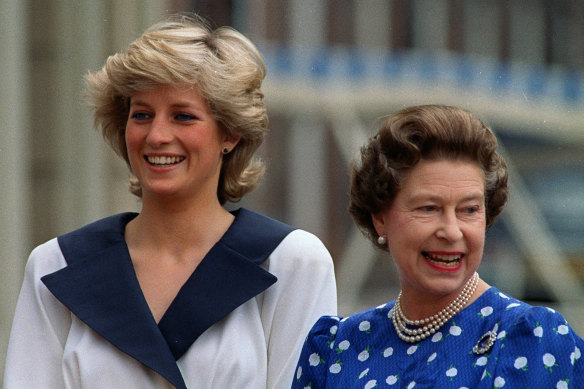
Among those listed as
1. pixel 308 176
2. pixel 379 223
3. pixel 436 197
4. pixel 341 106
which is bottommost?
pixel 308 176

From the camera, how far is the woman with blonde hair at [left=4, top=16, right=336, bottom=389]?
3.14 m

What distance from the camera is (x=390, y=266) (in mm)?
8086

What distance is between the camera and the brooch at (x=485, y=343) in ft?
8.24

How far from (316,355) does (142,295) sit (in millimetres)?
631

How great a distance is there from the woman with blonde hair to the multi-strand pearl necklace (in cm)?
52

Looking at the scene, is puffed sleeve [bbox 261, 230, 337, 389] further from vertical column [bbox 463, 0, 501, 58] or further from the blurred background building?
vertical column [bbox 463, 0, 501, 58]

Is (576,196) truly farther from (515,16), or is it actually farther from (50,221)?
(50,221)

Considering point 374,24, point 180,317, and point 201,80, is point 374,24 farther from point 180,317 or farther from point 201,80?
point 180,317

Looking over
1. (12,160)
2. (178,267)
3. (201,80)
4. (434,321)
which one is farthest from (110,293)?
(12,160)

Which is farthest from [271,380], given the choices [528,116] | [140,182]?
[528,116]

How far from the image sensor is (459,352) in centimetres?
256

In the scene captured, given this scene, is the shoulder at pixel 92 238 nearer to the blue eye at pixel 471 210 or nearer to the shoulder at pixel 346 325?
the shoulder at pixel 346 325

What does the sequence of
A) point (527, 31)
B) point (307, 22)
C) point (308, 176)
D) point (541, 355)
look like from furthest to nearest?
point (527, 31)
point (308, 176)
point (307, 22)
point (541, 355)

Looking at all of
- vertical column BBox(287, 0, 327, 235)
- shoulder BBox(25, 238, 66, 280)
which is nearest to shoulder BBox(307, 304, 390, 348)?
shoulder BBox(25, 238, 66, 280)
